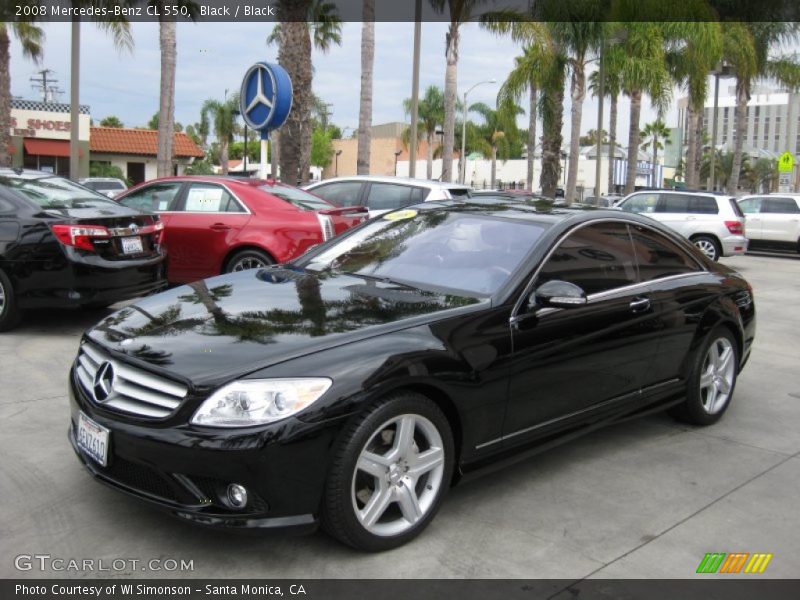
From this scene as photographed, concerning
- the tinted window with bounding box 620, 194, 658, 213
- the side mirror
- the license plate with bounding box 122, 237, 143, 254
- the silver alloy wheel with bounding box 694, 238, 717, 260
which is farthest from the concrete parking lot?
the tinted window with bounding box 620, 194, 658, 213

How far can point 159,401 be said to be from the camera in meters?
3.11

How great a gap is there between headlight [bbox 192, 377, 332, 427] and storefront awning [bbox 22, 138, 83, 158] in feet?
128

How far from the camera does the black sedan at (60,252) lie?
6863 millimetres

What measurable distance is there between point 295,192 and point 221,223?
3.31 feet

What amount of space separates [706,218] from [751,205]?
544 cm

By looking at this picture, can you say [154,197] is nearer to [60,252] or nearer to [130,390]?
[60,252]

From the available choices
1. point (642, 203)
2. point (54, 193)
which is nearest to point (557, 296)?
point (54, 193)

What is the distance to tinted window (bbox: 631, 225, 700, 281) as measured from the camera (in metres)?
4.81

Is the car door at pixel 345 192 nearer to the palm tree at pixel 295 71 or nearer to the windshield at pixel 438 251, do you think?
the palm tree at pixel 295 71

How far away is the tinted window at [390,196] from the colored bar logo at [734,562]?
7.82 metres

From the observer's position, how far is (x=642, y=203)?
18016 millimetres

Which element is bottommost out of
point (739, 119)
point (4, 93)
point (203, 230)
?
point (203, 230)

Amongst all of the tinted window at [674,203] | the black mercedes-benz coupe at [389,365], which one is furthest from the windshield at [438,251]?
the tinted window at [674,203]
